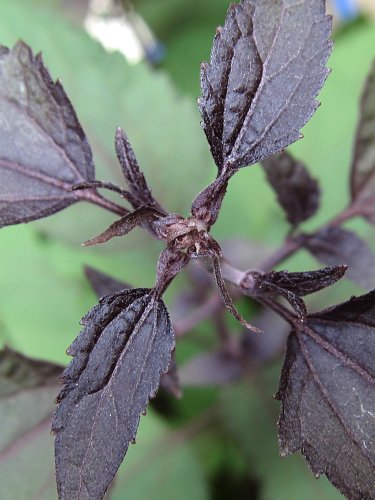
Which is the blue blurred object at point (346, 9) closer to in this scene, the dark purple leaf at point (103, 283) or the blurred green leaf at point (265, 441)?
the blurred green leaf at point (265, 441)

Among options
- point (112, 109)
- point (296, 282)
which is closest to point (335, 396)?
point (296, 282)

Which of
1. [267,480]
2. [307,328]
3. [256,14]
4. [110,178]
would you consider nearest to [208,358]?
[267,480]

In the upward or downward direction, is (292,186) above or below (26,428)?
above

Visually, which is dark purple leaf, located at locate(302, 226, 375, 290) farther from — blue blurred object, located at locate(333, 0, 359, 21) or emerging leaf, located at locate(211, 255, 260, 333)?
blue blurred object, located at locate(333, 0, 359, 21)

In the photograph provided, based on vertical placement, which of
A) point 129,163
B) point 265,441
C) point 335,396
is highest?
point 129,163

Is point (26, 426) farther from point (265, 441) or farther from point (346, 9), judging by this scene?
point (346, 9)

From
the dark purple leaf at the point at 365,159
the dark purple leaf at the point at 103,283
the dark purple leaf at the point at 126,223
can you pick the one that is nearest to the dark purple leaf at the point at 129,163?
the dark purple leaf at the point at 126,223

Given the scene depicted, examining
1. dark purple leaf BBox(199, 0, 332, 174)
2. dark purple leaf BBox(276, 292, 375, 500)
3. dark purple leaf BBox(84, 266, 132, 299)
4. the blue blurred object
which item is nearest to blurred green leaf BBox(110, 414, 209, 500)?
dark purple leaf BBox(84, 266, 132, 299)
